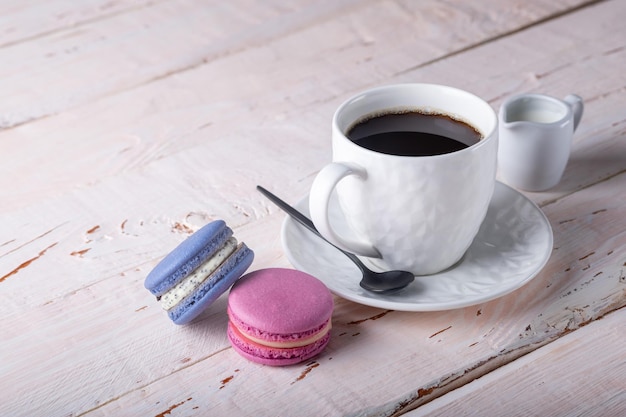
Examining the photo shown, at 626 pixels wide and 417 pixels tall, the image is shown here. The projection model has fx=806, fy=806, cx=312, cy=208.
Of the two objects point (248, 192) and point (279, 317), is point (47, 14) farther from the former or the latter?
point (279, 317)

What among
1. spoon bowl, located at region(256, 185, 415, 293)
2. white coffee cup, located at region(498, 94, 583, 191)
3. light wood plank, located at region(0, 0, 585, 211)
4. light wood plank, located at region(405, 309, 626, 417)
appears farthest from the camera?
light wood plank, located at region(0, 0, 585, 211)

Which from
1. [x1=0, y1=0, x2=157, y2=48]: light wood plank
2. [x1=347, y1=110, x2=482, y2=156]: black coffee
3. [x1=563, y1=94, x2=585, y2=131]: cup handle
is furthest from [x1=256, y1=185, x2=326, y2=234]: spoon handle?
[x1=0, y1=0, x2=157, y2=48]: light wood plank

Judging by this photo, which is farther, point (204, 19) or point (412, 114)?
point (204, 19)

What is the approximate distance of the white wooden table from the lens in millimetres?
799

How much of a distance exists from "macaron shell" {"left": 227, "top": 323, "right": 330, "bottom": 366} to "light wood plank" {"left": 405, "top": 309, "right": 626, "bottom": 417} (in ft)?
0.38

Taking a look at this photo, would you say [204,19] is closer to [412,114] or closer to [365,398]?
[412,114]

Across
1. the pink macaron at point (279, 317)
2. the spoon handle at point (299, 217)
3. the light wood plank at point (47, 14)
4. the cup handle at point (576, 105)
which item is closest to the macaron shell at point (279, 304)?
the pink macaron at point (279, 317)

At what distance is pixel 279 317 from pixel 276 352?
4cm

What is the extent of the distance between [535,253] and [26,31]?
1.17 meters

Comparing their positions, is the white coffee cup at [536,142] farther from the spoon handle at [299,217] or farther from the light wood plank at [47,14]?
the light wood plank at [47,14]

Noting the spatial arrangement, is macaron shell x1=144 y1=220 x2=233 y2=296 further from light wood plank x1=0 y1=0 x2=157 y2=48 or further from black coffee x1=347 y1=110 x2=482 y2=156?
light wood plank x1=0 y1=0 x2=157 y2=48

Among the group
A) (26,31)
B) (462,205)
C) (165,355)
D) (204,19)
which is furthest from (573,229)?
(26,31)

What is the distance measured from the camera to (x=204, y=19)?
5.35 feet

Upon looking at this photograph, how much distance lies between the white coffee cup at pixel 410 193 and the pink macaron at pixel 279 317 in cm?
8
